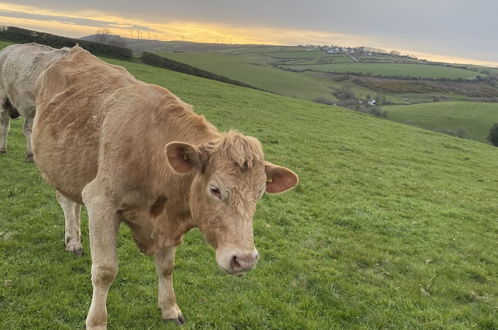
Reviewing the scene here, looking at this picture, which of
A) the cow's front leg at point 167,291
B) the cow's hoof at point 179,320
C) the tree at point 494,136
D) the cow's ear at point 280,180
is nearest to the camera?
the cow's ear at point 280,180

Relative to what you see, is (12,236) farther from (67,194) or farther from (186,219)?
(186,219)

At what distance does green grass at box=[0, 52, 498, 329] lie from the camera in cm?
639

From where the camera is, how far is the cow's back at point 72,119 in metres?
5.29

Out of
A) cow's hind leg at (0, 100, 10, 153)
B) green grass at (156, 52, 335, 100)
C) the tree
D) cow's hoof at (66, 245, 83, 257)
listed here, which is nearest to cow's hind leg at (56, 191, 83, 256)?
cow's hoof at (66, 245, 83, 257)

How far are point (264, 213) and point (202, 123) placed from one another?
6.82 meters

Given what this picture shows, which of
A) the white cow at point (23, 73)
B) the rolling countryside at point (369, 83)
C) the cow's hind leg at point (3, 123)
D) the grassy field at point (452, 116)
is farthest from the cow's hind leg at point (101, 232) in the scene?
the grassy field at point (452, 116)

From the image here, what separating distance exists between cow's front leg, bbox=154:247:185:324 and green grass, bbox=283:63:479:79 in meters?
105

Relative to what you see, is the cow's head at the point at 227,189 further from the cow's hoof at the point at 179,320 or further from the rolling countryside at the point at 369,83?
the rolling countryside at the point at 369,83

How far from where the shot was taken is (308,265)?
8539 millimetres

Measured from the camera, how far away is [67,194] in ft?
19.1

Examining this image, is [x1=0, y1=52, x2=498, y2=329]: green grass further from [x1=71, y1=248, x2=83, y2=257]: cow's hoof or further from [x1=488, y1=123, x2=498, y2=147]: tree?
[x1=488, y1=123, x2=498, y2=147]: tree

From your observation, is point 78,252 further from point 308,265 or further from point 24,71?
point 24,71

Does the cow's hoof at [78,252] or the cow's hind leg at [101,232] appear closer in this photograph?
the cow's hind leg at [101,232]

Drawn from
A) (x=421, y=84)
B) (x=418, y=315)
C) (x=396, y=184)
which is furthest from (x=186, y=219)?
(x=421, y=84)
